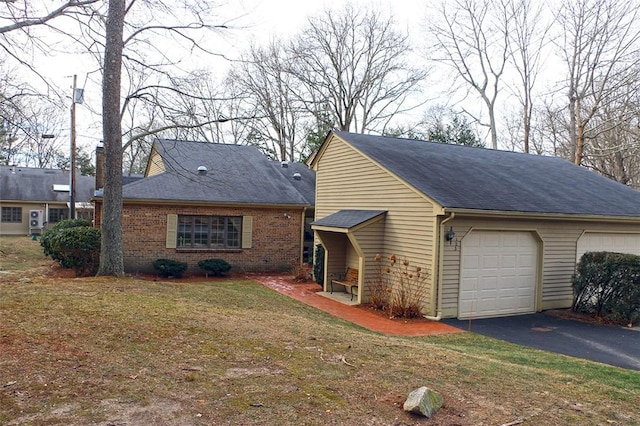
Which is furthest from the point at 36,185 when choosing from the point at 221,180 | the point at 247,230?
the point at 247,230

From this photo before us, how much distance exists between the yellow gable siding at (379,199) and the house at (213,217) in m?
2.44

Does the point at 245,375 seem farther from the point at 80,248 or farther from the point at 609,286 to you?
the point at 80,248

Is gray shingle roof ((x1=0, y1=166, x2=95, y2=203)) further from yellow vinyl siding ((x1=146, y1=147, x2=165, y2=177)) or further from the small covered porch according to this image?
the small covered porch

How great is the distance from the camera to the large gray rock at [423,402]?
14.0ft

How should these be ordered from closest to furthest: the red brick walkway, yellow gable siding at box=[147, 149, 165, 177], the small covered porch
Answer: the red brick walkway → the small covered porch → yellow gable siding at box=[147, 149, 165, 177]

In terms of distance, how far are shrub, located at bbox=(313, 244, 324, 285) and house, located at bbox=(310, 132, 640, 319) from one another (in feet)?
2.49

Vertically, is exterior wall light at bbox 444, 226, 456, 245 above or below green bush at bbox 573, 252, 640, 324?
above

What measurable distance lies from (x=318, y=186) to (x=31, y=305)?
402 inches

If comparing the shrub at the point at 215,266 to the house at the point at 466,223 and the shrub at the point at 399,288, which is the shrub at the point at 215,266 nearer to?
the house at the point at 466,223

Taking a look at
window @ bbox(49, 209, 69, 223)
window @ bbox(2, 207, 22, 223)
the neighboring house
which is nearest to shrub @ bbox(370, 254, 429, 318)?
the neighboring house

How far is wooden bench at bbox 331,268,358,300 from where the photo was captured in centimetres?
1310

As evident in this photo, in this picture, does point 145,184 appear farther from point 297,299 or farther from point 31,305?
point 31,305

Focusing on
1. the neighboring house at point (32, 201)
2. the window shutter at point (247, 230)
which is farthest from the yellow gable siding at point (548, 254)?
the neighboring house at point (32, 201)

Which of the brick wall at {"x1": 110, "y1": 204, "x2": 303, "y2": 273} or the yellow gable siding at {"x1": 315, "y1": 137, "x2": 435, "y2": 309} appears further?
the brick wall at {"x1": 110, "y1": 204, "x2": 303, "y2": 273}
